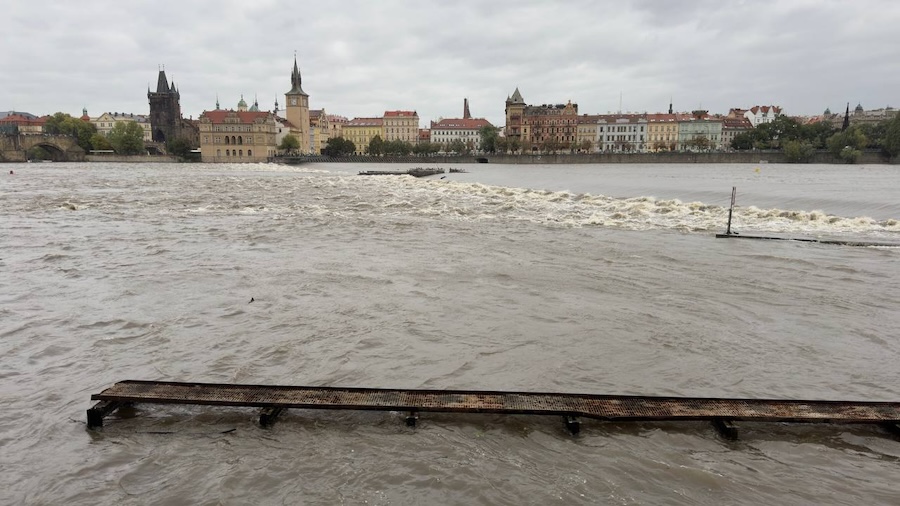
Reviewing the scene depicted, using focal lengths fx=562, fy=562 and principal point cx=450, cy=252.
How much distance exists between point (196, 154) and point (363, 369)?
165268 millimetres

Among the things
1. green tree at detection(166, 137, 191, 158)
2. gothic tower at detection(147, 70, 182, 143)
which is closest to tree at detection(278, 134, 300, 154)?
green tree at detection(166, 137, 191, 158)

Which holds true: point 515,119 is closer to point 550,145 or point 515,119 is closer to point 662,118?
point 550,145

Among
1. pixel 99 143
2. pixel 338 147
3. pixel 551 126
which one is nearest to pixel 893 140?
pixel 551 126

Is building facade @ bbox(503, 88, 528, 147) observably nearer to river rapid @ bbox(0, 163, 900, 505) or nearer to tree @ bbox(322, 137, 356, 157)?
tree @ bbox(322, 137, 356, 157)

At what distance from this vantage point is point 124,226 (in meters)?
21.4

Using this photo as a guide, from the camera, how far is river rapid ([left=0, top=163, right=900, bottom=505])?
4668mm

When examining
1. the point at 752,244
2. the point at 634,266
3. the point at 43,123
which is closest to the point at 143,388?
the point at 634,266

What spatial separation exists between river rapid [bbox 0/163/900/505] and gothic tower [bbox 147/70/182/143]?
167 m

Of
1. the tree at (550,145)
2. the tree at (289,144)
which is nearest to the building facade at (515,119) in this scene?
the tree at (550,145)

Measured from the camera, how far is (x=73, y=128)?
Result: 159 meters

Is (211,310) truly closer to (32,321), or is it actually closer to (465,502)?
(32,321)

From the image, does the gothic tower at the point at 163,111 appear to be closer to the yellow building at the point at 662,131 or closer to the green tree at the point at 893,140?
the yellow building at the point at 662,131

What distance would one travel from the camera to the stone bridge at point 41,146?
13412 cm

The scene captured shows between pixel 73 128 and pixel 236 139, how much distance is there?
50.5m
